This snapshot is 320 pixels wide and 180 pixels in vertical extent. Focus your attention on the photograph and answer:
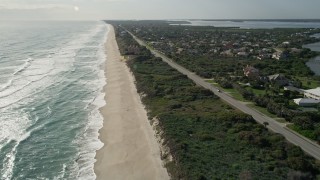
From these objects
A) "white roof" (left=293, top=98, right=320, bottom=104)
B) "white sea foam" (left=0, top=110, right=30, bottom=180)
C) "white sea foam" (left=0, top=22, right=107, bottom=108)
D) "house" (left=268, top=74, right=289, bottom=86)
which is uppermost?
"white roof" (left=293, top=98, right=320, bottom=104)

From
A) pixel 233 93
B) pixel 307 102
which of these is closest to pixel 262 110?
pixel 307 102

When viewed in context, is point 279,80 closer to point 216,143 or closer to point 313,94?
point 313,94

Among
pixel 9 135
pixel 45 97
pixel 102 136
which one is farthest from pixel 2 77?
pixel 102 136

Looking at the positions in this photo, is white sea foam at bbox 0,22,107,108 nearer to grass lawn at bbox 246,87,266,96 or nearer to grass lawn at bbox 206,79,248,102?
grass lawn at bbox 206,79,248,102

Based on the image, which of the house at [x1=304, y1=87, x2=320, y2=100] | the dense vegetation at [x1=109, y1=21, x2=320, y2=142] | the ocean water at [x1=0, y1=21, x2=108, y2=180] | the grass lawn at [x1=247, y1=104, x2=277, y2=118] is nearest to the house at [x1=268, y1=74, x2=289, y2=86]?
the dense vegetation at [x1=109, y1=21, x2=320, y2=142]

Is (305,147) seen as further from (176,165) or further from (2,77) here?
(2,77)

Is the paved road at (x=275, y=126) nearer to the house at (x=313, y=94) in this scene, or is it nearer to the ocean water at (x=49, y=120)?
the house at (x=313, y=94)
